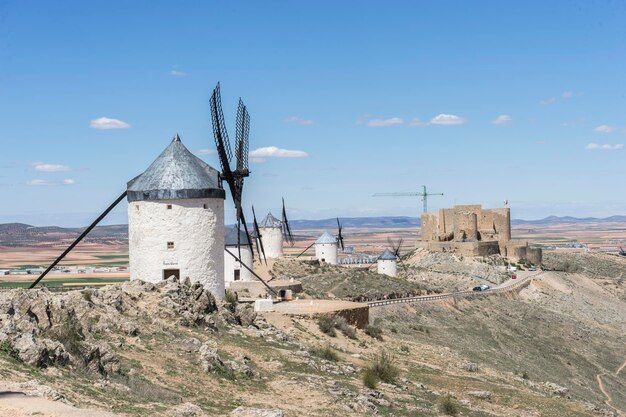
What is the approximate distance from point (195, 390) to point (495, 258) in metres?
57.2

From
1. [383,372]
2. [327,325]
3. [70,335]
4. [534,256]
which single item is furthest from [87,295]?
[534,256]

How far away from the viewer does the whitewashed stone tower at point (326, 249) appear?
60344mm

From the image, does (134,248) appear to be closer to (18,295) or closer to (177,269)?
(177,269)

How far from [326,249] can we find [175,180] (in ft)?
123

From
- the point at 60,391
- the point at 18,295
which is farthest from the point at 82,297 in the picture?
the point at 60,391

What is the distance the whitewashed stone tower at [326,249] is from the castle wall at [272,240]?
5.67 metres

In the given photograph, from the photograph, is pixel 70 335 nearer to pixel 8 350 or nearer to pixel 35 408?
pixel 8 350

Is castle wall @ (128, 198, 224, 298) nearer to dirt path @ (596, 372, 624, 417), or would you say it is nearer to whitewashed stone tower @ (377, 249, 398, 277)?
dirt path @ (596, 372, 624, 417)

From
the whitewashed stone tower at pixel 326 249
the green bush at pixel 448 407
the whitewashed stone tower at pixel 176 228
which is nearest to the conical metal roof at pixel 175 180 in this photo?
the whitewashed stone tower at pixel 176 228

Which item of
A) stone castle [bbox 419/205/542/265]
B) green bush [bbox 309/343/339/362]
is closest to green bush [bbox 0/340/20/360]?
green bush [bbox 309/343/339/362]

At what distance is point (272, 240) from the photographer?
54969 millimetres

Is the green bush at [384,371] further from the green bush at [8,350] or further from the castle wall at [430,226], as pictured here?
the castle wall at [430,226]

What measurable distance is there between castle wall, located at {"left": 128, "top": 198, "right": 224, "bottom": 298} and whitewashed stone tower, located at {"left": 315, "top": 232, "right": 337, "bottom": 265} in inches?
1463

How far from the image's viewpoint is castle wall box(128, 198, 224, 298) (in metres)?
22.8
